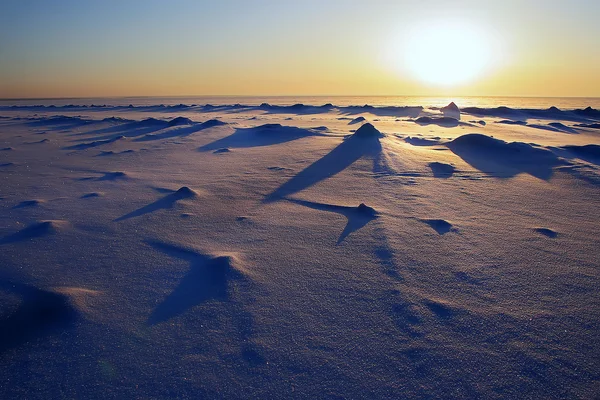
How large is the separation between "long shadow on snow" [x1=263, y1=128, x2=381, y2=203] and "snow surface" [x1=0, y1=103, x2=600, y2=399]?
8 cm

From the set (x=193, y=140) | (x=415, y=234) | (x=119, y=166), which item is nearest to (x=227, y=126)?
(x=193, y=140)

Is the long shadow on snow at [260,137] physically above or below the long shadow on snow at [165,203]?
above

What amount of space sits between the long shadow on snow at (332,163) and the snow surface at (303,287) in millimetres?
75

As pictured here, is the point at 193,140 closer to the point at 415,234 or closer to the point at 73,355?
the point at 415,234

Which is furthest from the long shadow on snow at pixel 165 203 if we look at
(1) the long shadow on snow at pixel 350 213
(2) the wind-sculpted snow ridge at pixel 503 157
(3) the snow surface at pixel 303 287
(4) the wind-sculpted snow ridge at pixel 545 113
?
(4) the wind-sculpted snow ridge at pixel 545 113

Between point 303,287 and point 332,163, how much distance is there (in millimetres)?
2809

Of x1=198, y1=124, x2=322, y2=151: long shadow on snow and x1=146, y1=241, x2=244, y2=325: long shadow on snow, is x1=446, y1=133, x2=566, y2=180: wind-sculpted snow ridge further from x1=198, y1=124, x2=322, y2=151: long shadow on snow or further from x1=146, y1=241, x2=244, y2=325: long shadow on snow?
x1=146, y1=241, x2=244, y2=325: long shadow on snow

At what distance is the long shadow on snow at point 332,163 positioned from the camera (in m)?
3.47

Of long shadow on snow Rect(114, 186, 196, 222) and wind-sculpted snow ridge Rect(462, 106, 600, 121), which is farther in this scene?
wind-sculpted snow ridge Rect(462, 106, 600, 121)

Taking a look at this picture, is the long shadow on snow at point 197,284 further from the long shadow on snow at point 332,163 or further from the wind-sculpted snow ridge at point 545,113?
the wind-sculpted snow ridge at point 545,113

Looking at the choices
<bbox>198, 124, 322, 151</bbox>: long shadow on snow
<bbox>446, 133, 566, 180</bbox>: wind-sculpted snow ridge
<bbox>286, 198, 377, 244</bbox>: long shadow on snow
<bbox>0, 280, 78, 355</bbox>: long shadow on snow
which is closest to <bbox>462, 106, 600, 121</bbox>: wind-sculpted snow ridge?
<bbox>446, 133, 566, 180</bbox>: wind-sculpted snow ridge

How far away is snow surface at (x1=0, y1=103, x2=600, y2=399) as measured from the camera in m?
1.29

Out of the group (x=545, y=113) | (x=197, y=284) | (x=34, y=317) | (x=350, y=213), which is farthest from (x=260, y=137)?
(x=545, y=113)

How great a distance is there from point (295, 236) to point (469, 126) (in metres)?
8.17
